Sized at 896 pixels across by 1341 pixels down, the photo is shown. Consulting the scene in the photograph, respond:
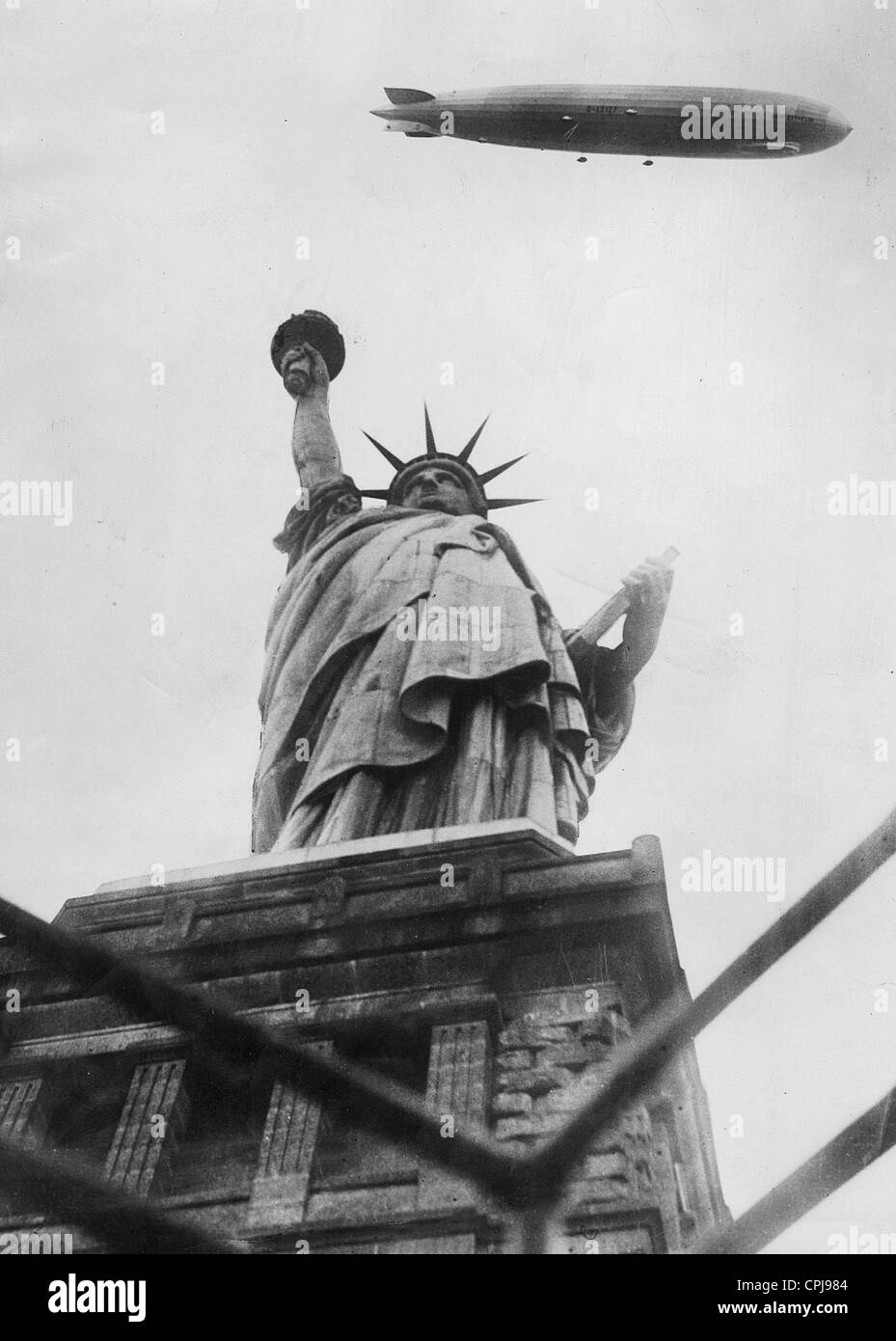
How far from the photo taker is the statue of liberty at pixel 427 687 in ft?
48.4

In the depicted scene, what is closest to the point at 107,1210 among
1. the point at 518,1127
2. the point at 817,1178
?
the point at 518,1127

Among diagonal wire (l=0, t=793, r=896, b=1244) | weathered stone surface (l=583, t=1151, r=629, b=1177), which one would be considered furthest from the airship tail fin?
diagonal wire (l=0, t=793, r=896, b=1244)

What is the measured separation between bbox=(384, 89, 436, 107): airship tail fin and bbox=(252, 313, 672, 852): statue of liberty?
8.51 meters

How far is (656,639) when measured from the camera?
18906 mm

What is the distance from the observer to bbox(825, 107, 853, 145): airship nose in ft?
82.2

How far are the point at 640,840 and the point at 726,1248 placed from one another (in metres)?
5.38

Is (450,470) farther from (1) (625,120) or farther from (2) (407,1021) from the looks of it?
(2) (407,1021)

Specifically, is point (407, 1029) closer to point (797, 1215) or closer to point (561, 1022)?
point (561, 1022)

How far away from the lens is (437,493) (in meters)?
21.0

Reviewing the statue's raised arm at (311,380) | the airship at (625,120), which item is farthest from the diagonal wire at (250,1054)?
the airship at (625,120)

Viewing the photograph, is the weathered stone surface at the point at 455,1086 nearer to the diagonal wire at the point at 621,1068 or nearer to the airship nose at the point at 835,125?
the diagonal wire at the point at 621,1068

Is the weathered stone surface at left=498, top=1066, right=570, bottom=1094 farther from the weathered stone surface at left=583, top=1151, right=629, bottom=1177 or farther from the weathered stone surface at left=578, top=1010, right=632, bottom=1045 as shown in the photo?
the weathered stone surface at left=583, top=1151, right=629, bottom=1177
